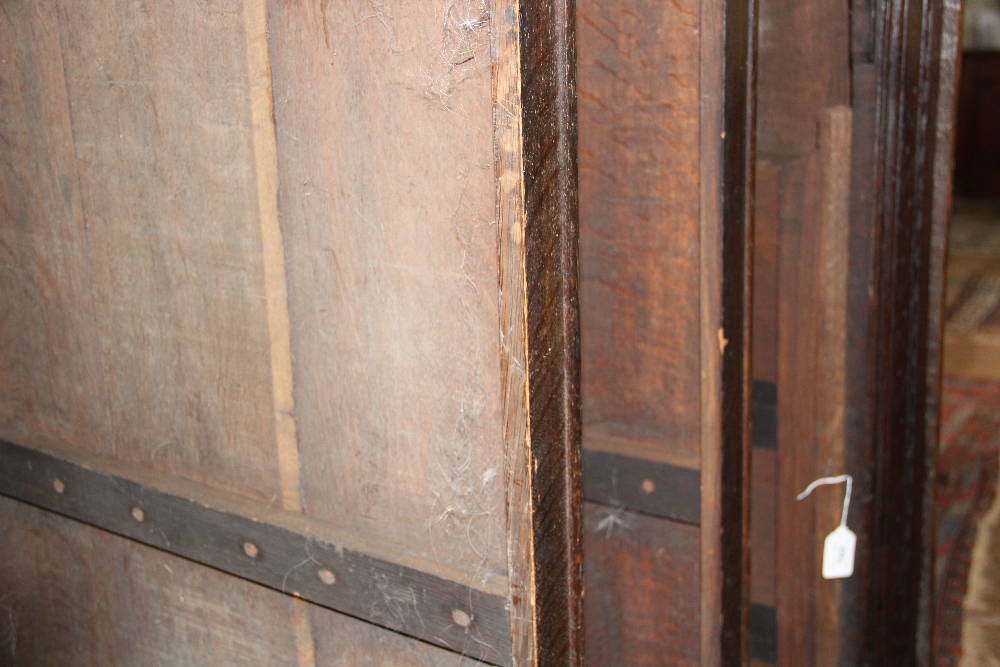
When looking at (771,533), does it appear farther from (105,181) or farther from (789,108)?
(105,181)

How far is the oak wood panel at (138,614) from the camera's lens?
0.95m

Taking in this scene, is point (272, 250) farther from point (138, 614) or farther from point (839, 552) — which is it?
point (839, 552)

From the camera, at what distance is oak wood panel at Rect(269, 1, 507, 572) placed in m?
0.75

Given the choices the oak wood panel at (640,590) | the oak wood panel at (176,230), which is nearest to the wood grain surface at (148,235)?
the oak wood panel at (176,230)

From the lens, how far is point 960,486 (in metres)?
3.61

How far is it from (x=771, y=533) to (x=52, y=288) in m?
1.34

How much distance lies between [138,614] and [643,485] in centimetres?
67

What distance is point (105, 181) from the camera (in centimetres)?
101

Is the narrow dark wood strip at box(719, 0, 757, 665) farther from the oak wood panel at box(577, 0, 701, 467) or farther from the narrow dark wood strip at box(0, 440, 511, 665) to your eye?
the narrow dark wood strip at box(0, 440, 511, 665)

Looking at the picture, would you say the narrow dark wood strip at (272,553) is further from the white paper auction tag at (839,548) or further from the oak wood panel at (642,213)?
the white paper auction tag at (839,548)

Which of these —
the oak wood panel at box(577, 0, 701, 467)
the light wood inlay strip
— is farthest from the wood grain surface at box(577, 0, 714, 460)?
the light wood inlay strip

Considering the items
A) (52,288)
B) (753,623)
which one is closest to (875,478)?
(753,623)

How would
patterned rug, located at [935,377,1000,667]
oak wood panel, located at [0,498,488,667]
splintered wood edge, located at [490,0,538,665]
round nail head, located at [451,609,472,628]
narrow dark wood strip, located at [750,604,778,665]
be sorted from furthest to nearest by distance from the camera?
patterned rug, located at [935,377,1000,667] → narrow dark wood strip, located at [750,604,778,665] → oak wood panel, located at [0,498,488,667] → round nail head, located at [451,609,472,628] → splintered wood edge, located at [490,0,538,665]

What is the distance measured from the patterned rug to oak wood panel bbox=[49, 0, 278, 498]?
206 cm
